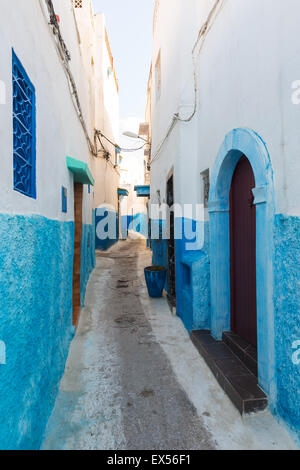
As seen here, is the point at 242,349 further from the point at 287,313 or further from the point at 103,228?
the point at 103,228

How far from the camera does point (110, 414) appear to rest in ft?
8.77

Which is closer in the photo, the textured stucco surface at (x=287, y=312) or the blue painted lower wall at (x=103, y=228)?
the textured stucco surface at (x=287, y=312)

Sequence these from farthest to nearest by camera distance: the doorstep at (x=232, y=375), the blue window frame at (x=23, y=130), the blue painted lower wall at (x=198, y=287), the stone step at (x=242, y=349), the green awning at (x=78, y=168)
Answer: the blue painted lower wall at (x=198, y=287)
the green awning at (x=78, y=168)
the stone step at (x=242, y=349)
the doorstep at (x=232, y=375)
the blue window frame at (x=23, y=130)

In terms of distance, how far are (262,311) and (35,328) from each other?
6.68ft

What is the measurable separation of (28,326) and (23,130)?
1406 mm

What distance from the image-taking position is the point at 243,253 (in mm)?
3598

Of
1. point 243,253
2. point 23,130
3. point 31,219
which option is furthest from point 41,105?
point 243,253

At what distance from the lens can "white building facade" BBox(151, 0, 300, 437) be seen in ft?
7.65

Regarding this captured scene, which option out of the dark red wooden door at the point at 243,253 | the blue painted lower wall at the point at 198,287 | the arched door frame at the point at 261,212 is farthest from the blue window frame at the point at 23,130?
the blue painted lower wall at the point at 198,287

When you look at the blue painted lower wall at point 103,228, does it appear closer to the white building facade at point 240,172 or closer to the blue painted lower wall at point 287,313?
the white building facade at point 240,172

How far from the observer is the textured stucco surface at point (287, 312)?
2.23m

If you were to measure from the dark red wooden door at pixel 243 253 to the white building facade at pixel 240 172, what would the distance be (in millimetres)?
14

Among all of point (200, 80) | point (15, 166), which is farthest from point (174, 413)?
point (200, 80)

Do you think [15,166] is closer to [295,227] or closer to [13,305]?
[13,305]
